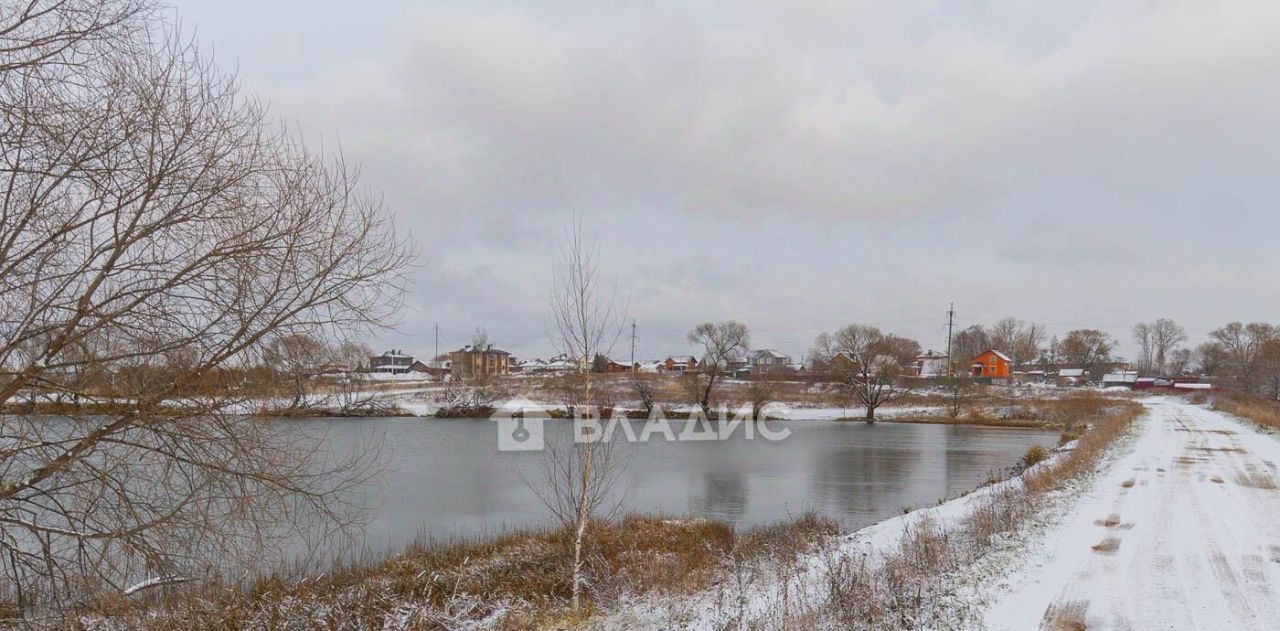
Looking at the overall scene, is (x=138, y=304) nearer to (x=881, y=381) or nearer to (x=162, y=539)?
(x=162, y=539)

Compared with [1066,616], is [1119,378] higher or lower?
lower

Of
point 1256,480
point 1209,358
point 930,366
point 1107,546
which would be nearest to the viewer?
point 1107,546

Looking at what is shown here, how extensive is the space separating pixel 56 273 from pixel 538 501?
46.4 ft

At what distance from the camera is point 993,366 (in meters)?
81.6

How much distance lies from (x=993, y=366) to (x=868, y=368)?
37308 mm

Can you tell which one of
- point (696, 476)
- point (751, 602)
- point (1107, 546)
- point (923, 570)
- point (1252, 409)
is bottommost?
point (696, 476)

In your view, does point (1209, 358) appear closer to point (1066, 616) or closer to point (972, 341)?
point (972, 341)

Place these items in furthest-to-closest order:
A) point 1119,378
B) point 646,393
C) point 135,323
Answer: point 1119,378
point 646,393
point 135,323

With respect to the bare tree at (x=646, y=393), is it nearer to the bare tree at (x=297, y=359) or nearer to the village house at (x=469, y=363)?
the village house at (x=469, y=363)

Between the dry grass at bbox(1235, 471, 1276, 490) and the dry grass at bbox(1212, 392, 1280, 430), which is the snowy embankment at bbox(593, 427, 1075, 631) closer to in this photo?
the dry grass at bbox(1235, 471, 1276, 490)

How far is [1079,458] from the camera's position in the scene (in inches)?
720

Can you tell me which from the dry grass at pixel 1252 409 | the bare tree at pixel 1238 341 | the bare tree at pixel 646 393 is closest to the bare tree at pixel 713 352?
the bare tree at pixel 646 393

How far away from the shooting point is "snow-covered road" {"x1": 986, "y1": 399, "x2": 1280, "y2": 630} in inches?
249

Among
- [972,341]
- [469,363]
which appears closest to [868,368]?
[469,363]
